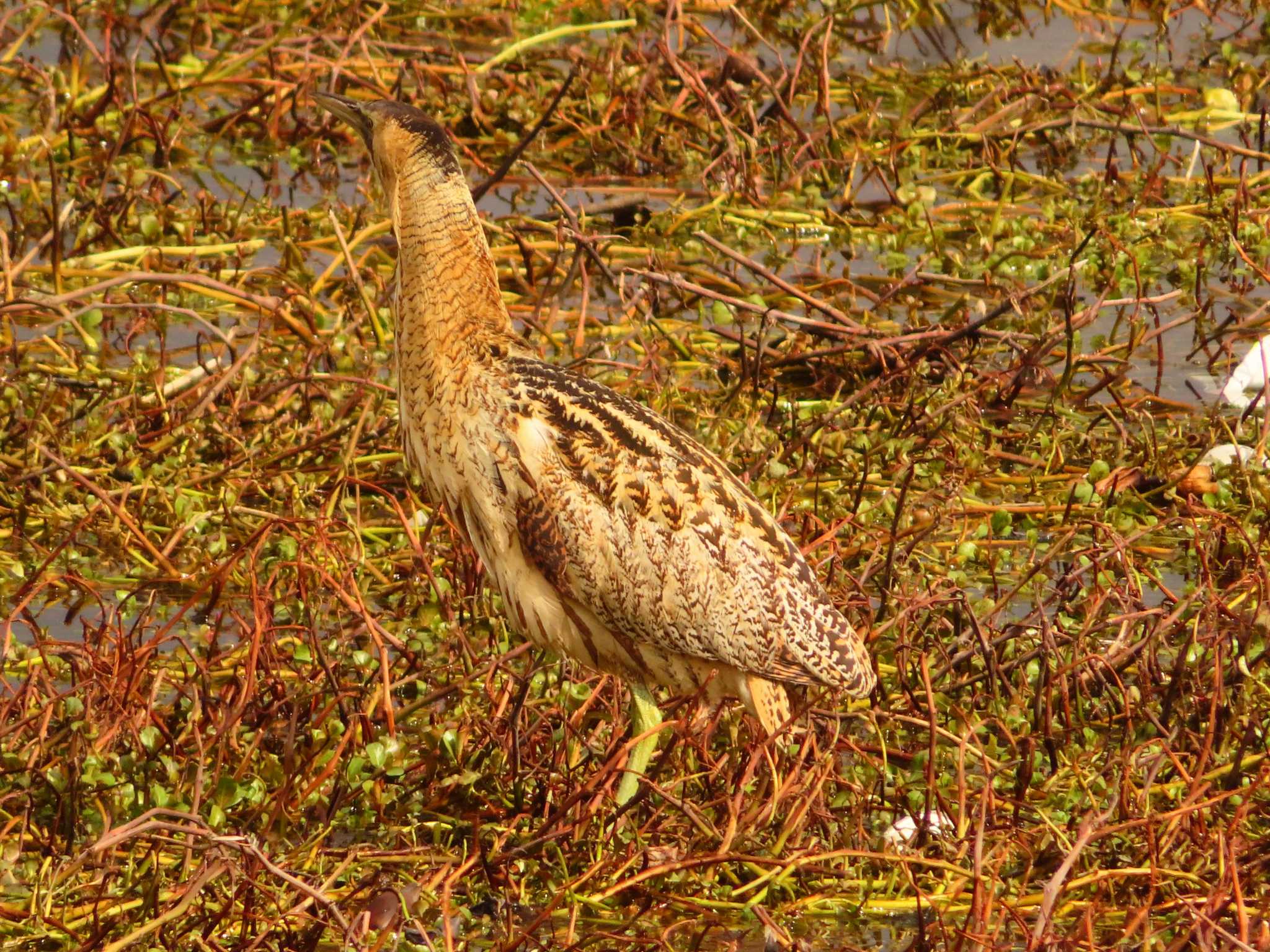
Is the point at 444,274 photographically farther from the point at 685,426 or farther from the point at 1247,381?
the point at 1247,381

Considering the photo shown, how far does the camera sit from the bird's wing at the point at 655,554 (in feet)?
11.3

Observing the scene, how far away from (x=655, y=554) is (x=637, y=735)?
30 centimetres

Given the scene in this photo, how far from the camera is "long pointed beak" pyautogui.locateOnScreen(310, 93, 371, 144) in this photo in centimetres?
391

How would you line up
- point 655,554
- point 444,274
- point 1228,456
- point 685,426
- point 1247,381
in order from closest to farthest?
point 655,554
point 444,274
point 1228,456
point 685,426
point 1247,381

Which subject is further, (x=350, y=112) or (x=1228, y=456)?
(x=1228, y=456)

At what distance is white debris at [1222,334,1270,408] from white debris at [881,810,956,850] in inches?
84.6

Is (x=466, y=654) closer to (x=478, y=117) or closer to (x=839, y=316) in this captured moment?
(x=839, y=316)

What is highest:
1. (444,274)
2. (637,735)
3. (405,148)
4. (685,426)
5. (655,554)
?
(405,148)

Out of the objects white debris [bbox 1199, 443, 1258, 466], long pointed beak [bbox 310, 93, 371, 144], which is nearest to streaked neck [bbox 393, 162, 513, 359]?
long pointed beak [bbox 310, 93, 371, 144]

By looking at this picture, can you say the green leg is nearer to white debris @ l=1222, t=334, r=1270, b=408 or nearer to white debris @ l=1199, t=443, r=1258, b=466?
white debris @ l=1199, t=443, r=1258, b=466

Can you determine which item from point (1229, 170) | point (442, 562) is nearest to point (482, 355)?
point (442, 562)

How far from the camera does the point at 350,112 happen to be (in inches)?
155

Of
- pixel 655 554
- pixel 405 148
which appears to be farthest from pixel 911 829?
pixel 405 148

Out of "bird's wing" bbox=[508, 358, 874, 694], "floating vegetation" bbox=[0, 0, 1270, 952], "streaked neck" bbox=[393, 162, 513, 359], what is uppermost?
"streaked neck" bbox=[393, 162, 513, 359]
